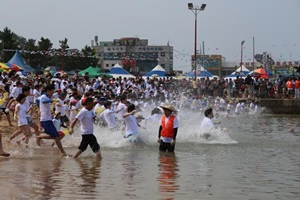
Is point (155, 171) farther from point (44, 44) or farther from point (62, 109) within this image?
point (44, 44)

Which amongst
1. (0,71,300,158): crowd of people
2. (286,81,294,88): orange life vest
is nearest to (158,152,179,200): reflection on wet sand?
(0,71,300,158): crowd of people

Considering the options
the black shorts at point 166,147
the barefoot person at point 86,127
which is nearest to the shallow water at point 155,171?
the black shorts at point 166,147

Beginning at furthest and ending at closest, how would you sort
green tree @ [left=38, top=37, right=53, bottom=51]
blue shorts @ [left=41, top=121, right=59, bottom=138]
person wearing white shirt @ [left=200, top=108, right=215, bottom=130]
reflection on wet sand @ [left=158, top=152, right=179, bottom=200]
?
1. green tree @ [left=38, top=37, right=53, bottom=51]
2. person wearing white shirt @ [left=200, top=108, right=215, bottom=130]
3. blue shorts @ [left=41, top=121, right=59, bottom=138]
4. reflection on wet sand @ [left=158, top=152, right=179, bottom=200]

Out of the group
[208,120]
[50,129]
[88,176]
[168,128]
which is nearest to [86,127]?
[50,129]

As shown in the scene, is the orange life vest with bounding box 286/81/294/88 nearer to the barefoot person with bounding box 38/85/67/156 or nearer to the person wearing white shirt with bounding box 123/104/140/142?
the person wearing white shirt with bounding box 123/104/140/142

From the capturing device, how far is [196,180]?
10.1 meters

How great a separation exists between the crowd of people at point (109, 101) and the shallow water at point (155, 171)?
0.49 metres

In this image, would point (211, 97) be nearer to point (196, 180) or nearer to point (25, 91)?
point (25, 91)

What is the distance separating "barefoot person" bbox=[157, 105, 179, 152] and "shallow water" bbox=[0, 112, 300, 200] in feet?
0.98

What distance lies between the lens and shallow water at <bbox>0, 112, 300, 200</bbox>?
8.89 meters

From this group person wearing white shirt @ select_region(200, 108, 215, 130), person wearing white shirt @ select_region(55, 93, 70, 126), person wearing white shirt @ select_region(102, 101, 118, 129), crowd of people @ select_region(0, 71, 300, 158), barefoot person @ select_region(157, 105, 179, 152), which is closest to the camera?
crowd of people @ select_region(0, 71, 300, 158)

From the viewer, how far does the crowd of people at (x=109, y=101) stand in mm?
13211

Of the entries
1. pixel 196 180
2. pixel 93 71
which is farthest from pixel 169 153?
pixel 93 71

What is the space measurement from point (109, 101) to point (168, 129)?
13.9 ft
